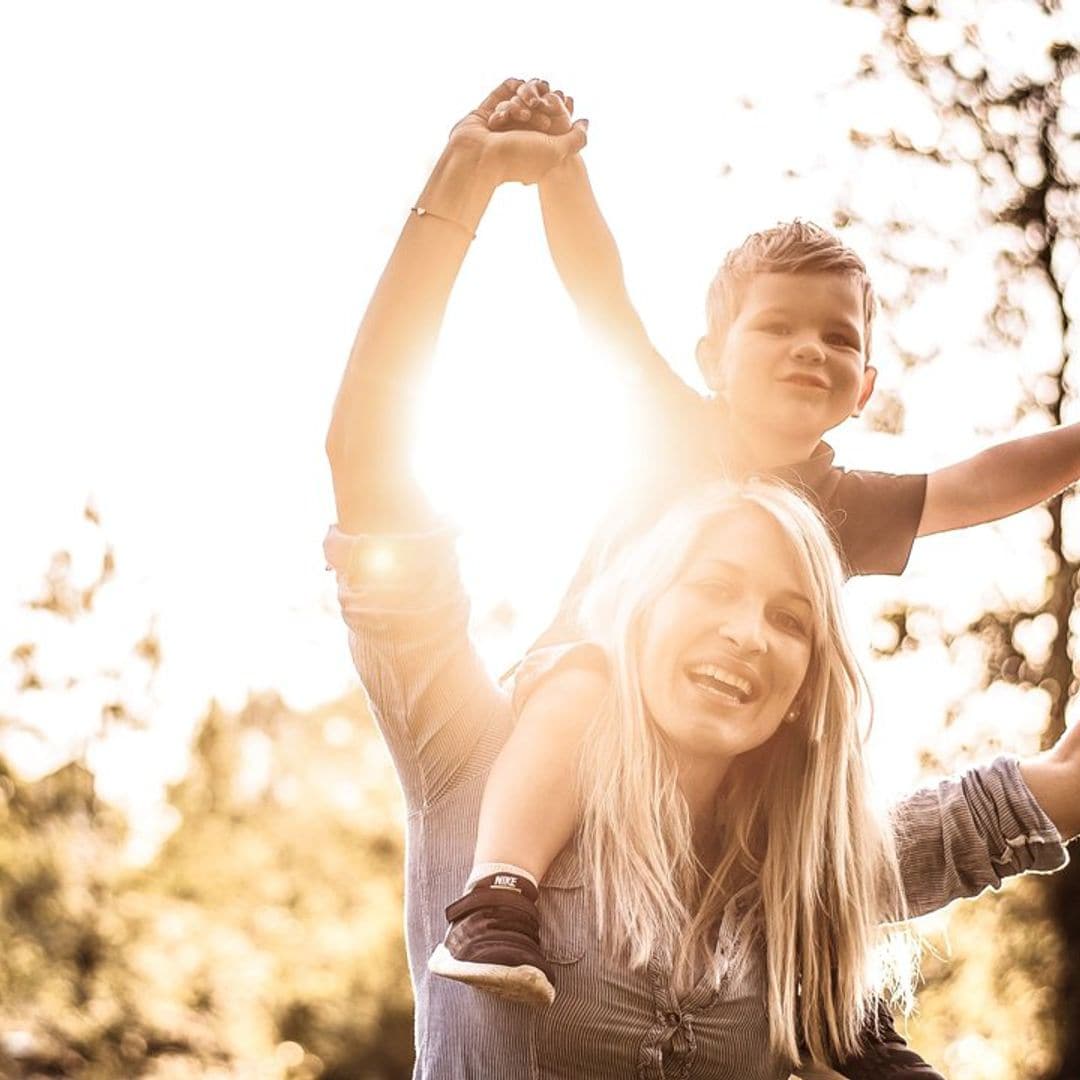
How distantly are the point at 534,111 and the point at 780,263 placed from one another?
652 mm

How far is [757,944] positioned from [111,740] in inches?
580

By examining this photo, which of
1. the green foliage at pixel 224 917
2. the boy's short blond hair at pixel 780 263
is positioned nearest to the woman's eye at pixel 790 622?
the boy's short blond hair at pixel 780 263

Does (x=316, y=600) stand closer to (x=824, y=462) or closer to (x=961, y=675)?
(x=961, y=675)

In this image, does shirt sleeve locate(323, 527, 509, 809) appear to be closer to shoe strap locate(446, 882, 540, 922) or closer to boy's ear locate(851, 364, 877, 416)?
shoe strap locate(446, 882, 540, 922)

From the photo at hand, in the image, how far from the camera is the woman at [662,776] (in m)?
1.67

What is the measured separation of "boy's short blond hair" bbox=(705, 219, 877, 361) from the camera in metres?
2.39

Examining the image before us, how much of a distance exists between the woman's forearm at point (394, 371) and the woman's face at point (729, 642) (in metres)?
0.37

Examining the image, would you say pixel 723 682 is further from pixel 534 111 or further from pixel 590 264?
pixel 590 264

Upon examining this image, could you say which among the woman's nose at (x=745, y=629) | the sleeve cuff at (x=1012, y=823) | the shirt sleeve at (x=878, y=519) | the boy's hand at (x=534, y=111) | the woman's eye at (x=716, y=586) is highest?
the boy's hand at (x=534, y=111)

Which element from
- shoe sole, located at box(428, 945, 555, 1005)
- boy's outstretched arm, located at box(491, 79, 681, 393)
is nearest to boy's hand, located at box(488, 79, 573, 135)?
boy's outstretched arm, located at box(491, 79, 681, 393)

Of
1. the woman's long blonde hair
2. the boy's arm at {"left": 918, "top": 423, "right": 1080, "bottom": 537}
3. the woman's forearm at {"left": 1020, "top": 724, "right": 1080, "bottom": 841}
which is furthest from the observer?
the boy's arm at {"left": 918, "top": 423, "right": 1080, "bottom": 537}

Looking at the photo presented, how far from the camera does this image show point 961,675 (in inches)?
407

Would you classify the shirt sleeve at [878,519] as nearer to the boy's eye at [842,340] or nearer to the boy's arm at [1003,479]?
the boy's arm at [1003,479]

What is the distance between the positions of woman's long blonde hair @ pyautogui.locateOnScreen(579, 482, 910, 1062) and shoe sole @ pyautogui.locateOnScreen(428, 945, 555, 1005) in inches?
6.3
